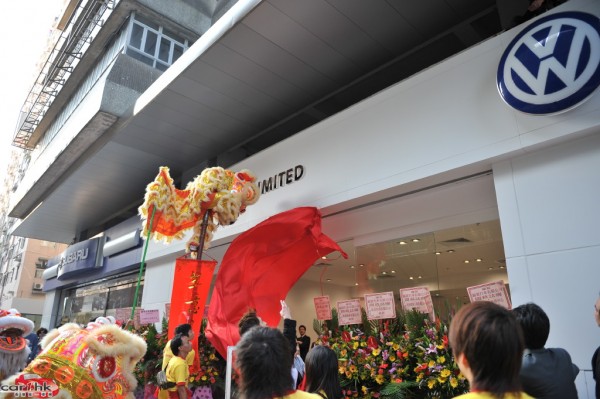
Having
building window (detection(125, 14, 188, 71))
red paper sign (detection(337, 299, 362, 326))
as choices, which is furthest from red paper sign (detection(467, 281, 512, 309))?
building window (detection(125, 14, 188, 71))

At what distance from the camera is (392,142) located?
213 inches

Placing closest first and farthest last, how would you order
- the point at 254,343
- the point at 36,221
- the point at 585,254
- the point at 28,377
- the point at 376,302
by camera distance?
the point at 254,343
the point at 28,377
the point at 585,254
the point at 376,302
the point at 36,221

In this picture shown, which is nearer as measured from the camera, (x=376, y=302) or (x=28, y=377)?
(x=28, y=377)

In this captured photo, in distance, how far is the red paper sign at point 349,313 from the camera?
17.0ft

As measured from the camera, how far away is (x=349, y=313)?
5246mm

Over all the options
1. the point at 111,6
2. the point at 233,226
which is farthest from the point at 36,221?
the point at 233,226

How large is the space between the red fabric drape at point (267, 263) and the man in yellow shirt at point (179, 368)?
114 centimetres

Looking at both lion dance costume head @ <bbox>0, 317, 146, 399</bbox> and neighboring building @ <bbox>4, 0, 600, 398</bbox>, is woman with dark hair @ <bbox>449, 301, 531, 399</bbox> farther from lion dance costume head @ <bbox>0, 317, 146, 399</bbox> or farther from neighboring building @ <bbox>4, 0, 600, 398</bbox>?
neighboring building @ <bbox>4, 0, 600, 398</bbox>

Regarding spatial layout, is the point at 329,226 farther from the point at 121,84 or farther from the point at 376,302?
the point at 121,84

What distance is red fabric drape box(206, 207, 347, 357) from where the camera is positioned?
19.1 feet

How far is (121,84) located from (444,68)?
267 inches

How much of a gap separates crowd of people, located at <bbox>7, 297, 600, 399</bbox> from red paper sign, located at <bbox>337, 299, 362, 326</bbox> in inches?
113

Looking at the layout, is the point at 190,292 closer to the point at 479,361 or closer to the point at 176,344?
the point at 176,344

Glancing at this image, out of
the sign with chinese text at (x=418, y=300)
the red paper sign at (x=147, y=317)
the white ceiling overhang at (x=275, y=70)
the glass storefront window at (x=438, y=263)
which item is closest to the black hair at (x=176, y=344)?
the sign with chinese text at (x=418, y=300)
